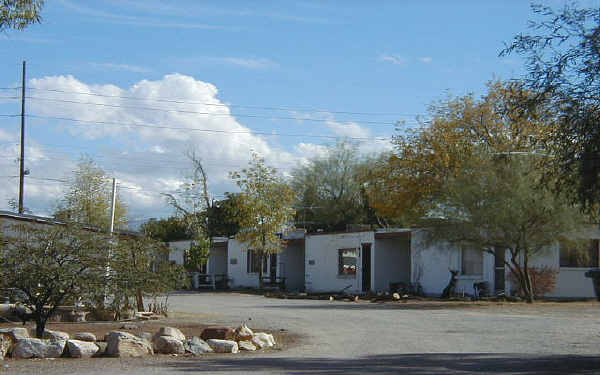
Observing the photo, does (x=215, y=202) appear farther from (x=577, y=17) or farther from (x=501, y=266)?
(x=577, y=17)

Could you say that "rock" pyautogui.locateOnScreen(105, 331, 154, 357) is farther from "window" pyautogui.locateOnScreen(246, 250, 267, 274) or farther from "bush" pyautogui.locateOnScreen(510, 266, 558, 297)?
"window" pyautogui.locateOnScreen(246, 250, 267, 274)

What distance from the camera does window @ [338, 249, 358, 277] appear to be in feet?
121

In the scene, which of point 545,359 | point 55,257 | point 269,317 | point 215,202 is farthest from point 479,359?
point 215,202

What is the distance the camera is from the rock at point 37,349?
12.1m

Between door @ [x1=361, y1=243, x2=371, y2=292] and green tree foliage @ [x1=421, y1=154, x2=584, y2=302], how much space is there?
10134mm

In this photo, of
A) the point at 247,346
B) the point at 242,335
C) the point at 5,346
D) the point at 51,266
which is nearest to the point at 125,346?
the point at 5,346

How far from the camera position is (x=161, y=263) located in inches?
679

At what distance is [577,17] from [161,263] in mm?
10049

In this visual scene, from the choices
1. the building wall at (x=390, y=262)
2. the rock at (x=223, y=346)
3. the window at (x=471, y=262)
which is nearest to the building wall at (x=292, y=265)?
the building wall at (x=390, y=262)

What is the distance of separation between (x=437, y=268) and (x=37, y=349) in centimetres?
2324

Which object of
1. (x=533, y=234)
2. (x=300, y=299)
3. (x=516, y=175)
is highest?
(x=516, y=175)

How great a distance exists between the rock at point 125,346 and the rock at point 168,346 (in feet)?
0.45

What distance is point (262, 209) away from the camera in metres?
38.6

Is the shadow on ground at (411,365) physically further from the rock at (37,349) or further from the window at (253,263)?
the window at (253,263)
